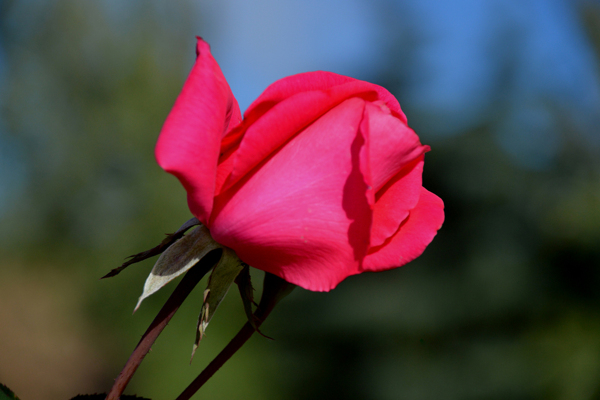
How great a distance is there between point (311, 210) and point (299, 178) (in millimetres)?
14

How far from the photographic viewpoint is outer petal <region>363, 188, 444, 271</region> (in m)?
0.17

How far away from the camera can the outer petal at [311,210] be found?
0.54ft

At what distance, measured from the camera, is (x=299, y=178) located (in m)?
0.17

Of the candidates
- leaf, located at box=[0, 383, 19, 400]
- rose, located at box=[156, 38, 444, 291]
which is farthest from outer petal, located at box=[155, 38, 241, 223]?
leaf, located at box=[0, 383, 19, 400]

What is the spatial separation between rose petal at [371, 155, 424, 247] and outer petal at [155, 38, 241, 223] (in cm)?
7

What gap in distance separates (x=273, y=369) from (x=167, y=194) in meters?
0.71

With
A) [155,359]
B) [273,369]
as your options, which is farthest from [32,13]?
[273,369]

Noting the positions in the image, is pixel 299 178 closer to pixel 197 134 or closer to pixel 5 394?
pixel 197 134

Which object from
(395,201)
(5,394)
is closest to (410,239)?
(395,201)

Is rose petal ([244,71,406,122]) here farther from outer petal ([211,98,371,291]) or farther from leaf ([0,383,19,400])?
leaf ([0,383,19,400])

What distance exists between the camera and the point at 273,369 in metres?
1.17

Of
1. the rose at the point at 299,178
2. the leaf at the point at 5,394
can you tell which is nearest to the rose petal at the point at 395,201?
the rose at the point at 299,178

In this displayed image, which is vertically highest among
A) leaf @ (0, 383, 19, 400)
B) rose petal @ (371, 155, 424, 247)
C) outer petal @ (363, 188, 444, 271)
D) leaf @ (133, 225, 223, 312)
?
rose petal @ (371, 155, 424, 247)

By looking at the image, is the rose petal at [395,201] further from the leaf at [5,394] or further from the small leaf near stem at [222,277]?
the leaf at [5,394]
